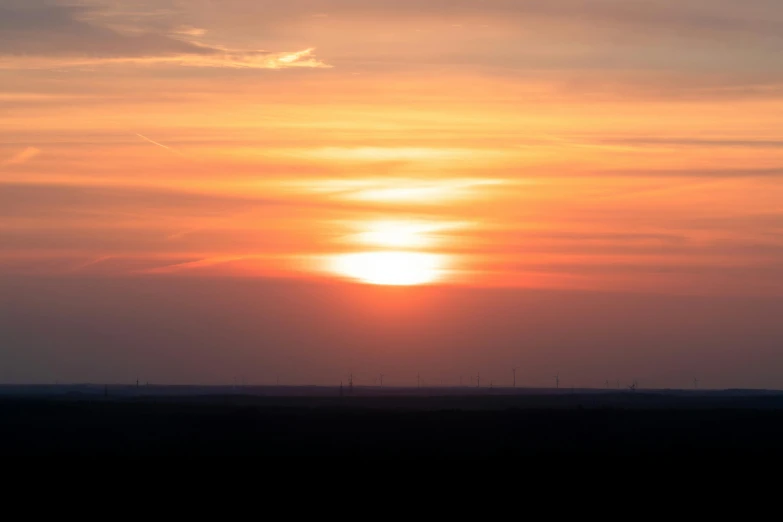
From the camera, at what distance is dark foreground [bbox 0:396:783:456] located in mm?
80250

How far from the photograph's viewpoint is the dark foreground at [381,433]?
8025 centimetres

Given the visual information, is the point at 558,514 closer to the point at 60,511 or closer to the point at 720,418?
the point at 60,511

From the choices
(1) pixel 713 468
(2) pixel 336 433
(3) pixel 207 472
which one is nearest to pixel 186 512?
(3) pixel 207 472

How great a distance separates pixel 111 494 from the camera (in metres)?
45.0

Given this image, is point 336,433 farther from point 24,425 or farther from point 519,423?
point 24,425

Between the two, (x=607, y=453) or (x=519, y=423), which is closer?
(x=607, y=453)

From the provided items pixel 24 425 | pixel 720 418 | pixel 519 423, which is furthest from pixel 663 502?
pixel 720 418

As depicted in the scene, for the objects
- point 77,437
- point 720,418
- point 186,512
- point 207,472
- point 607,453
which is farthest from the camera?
point 720,418

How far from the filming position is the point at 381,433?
324 ft

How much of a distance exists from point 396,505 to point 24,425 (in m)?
80.2

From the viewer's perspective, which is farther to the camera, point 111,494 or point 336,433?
point 336,433

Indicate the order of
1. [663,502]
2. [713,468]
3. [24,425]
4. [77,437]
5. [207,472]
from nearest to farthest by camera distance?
[663,502], [207,472], [713,468], [77,437], [24,425]

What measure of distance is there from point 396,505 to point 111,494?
11268 mm

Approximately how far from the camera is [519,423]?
387 ft
